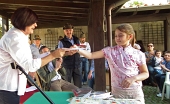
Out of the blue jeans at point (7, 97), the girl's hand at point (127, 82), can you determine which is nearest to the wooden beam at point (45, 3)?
the girl's hand at point (127, 82)

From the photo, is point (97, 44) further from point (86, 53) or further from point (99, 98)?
point (99, 98)

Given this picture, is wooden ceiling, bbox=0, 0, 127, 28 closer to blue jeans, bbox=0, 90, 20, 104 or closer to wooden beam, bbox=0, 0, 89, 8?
wooden beam, bbox=0, 0, 89, 8

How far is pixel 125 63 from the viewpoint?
189 centimetres

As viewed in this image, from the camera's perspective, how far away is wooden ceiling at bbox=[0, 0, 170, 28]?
5133 millimetres

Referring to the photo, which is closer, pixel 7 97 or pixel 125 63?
pixel 7 97

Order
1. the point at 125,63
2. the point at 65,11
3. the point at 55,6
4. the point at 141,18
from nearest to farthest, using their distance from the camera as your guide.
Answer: the point at 125,63, the point at 55,6, the point at 65,11, the point at 141,18

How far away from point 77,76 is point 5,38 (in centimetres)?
262

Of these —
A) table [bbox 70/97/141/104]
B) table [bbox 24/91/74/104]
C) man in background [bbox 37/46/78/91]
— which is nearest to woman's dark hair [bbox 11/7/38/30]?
table [bbox 70/97/141/104]

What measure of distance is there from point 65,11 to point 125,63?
15.7ft

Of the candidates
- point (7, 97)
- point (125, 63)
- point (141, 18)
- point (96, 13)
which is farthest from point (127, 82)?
point (141, 18)

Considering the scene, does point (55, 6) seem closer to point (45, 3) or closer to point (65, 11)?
point (45, 3)

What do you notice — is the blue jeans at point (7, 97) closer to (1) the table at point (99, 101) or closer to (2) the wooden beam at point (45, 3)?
(1) the table at point (99, 101)

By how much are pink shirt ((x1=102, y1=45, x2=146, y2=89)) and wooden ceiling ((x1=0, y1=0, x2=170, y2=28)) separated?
218cm

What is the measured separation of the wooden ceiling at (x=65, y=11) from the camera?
5133mm
